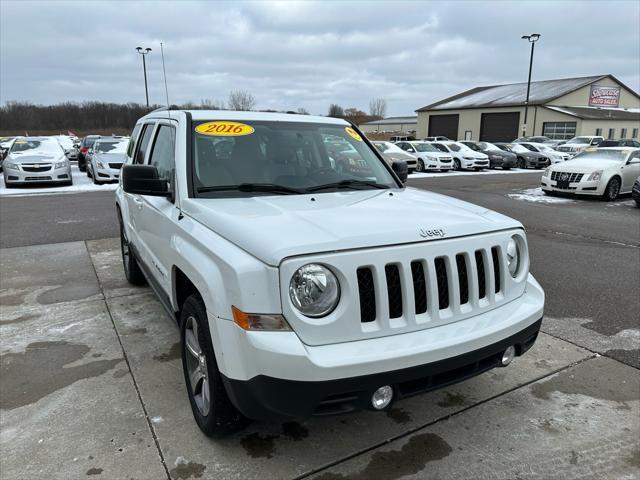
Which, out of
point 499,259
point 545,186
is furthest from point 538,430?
point 545,186

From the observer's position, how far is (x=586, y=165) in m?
14.1

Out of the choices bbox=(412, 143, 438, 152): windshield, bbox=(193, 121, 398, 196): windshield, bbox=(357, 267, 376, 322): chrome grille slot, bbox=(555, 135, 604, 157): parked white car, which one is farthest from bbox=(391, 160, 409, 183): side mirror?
bbox=(555, 135, 604, 157): parked white car

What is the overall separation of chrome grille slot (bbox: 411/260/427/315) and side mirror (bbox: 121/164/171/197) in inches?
70.6

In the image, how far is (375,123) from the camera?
9931 cm

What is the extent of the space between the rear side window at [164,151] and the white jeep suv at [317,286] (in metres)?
0.07

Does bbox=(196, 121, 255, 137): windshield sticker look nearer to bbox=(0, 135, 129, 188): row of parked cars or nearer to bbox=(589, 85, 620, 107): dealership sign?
bbox=(0, 135, 129, 188): row of parked cars

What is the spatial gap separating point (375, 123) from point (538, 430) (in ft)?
328

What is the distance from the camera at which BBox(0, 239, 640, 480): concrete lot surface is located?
2596mm

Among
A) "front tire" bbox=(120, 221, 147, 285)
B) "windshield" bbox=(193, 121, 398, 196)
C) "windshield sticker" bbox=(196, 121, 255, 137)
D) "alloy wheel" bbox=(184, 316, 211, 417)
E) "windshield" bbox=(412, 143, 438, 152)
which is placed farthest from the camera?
"windshield" bbox=(412, 143, 438, 152)

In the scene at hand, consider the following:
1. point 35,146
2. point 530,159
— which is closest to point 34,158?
point 35,146

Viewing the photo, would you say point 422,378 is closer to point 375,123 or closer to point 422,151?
point 422,151

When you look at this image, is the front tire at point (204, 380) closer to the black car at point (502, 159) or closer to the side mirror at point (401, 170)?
the side mirror at point (401, 170)

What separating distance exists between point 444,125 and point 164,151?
57.9m

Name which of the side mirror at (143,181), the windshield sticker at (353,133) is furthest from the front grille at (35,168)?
the side mirror at (143,181)
